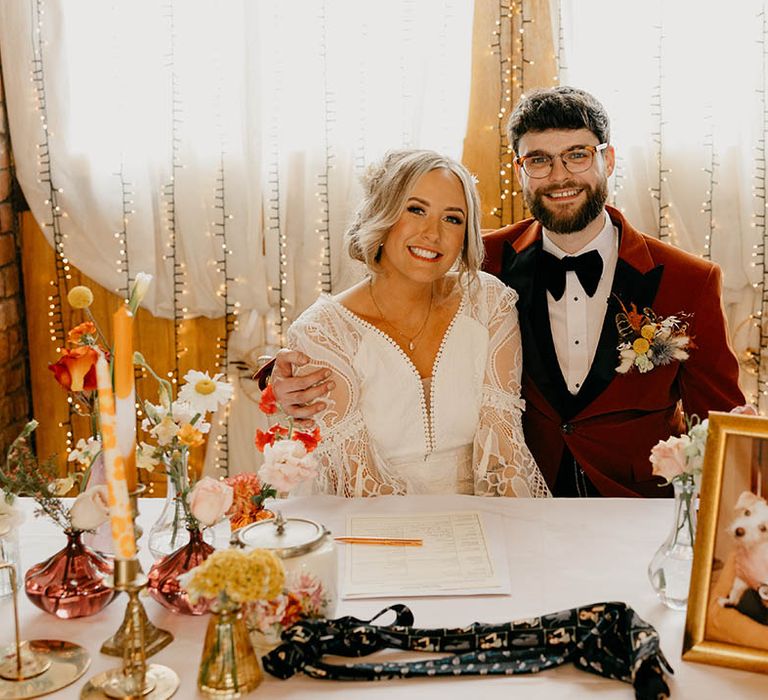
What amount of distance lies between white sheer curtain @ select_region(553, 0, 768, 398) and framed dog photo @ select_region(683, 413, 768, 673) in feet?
6.19

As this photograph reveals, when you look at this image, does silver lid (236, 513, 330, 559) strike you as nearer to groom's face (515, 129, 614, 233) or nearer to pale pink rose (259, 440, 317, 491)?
pale pink rose (259, 440, 317, 491)

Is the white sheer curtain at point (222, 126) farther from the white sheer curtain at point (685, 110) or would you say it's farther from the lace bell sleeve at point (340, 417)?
the lace bell sleeve at point (340, 417)

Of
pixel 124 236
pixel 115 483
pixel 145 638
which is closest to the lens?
pixel 115 483

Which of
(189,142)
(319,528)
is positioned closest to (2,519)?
(319,528)

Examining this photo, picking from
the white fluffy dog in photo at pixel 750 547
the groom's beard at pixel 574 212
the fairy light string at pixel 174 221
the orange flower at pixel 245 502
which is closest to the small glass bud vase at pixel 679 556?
the white fluffy dog in photo at pixel 750 547

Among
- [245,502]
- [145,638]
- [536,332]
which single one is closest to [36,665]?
[145,638]

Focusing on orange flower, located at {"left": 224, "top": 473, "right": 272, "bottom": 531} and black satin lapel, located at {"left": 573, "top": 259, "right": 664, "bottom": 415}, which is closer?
orange flower, located at {"left": 224, "top": 473, "right": 272, "bottom": 531}

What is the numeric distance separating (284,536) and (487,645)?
0.99ft

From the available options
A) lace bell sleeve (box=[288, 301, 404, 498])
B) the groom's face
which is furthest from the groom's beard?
lace bell sleeve (box=[288, 301, 404, 498])

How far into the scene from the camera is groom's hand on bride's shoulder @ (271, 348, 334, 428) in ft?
6.21

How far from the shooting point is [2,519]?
1302mm

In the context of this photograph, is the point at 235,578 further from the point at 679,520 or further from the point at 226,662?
the point at 679,520

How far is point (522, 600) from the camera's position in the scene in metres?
1.30

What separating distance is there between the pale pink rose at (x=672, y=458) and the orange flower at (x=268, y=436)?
0.59 meters
